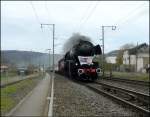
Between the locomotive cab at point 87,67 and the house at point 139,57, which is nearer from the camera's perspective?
the locomotive cab at point 87,67

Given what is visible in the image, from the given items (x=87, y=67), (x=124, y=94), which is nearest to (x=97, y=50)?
(x=87, y=67)

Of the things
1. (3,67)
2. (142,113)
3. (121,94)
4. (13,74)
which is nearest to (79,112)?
(142,113)

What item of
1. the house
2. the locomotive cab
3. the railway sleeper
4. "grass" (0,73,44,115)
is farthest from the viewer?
the house

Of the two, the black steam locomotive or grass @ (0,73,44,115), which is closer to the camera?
grass @ (0,73,44,115)

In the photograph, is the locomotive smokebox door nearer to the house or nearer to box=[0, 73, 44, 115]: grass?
box=[0, 73, 44, 115]: grass

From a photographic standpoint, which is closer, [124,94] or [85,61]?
[124,94]

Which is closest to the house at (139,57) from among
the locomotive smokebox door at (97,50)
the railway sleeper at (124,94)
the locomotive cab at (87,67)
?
the locomotive cab at (87,67)

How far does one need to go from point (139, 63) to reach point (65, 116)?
11174 cm

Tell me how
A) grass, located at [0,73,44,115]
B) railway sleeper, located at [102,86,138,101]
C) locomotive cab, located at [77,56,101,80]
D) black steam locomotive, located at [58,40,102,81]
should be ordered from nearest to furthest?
grass, located at [0,73,44,115]
railway sleeper, located at [102,86,138,101]
black steam locomotive, located at [58,40,102,81]
locomotive cab, located at [77,56,101,80]

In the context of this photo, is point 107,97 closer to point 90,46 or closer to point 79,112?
point 79,112

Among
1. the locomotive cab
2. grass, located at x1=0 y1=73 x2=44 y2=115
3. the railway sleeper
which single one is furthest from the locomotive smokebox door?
grass, located at x1=0 y1=73 x2=44 y2=115

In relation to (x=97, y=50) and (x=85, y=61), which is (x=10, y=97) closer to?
(x=97, y=50)

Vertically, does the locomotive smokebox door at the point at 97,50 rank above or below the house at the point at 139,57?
below

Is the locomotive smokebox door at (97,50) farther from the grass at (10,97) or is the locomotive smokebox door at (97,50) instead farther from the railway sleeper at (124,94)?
the grass at (10,97)
